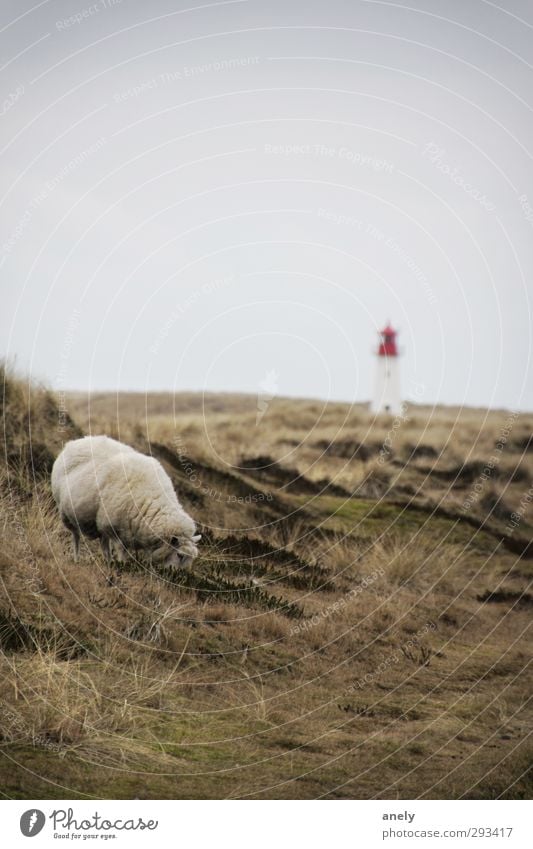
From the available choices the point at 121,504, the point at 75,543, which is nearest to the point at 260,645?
the point at 121,504

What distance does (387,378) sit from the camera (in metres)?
25.2

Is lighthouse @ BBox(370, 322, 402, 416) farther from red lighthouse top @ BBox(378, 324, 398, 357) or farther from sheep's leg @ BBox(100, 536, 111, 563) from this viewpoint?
sheep's leg @ BBox(100, 536, 111, 563)

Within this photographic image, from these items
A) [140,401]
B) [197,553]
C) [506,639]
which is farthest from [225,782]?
[140,401]

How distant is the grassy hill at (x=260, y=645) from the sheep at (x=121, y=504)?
0.33 meters

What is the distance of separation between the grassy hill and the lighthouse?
8882 mm

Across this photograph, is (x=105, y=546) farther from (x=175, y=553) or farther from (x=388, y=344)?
(x=388, y=344)

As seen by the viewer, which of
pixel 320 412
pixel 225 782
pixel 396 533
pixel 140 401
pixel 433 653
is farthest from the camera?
pixel 140 401

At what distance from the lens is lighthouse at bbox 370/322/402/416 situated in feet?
80.7

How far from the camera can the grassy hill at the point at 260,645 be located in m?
7.72

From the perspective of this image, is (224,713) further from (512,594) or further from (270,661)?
(512,594)

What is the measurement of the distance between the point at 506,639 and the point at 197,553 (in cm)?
408

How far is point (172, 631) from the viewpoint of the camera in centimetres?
917
